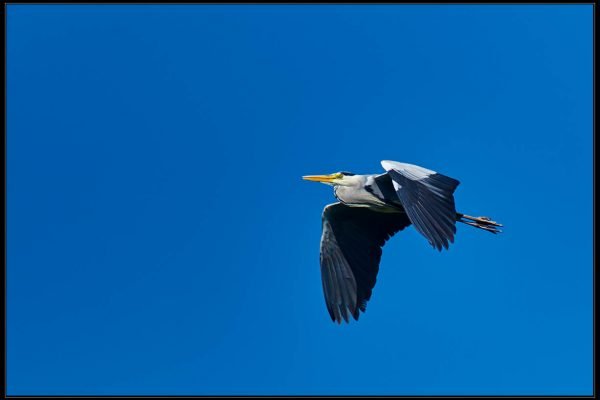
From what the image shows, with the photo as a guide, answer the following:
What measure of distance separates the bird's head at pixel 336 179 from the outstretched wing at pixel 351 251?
268 millimetres

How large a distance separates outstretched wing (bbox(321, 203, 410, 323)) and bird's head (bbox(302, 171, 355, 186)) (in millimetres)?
268

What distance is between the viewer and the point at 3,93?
500 inches

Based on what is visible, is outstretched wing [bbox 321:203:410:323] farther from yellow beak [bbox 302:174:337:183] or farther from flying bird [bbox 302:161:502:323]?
yellow beak [bbox 302:174:337:183]

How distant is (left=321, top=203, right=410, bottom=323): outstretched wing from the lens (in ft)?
30.1

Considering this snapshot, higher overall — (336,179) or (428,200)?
(336,179)

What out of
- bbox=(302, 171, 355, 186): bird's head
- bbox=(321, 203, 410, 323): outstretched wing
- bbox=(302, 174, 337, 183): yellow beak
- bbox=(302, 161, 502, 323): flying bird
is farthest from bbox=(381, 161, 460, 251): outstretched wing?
bbox=(321, 203, 410, 323): outstretched wing

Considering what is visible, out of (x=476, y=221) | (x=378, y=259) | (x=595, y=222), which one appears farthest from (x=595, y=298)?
(x=378, y=259)

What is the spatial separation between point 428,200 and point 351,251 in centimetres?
194

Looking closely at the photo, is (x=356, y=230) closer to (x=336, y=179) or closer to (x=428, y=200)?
(x=336, y=179)

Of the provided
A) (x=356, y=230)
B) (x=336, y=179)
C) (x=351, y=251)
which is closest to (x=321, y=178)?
(x=336, y=179)

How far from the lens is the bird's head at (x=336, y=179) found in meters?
9.10

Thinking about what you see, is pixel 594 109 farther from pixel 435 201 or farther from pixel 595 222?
pixel 435 201

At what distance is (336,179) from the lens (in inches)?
364

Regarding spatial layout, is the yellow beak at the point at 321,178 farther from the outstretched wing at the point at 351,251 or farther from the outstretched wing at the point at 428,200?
the outstretched wing at the point at 428,200
